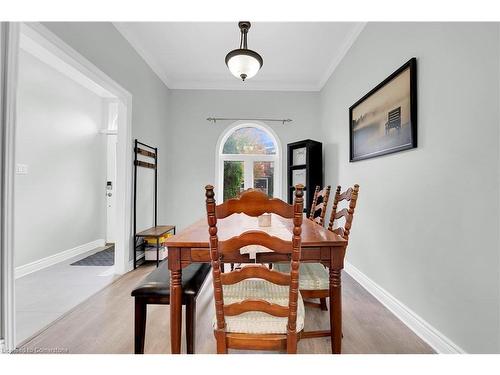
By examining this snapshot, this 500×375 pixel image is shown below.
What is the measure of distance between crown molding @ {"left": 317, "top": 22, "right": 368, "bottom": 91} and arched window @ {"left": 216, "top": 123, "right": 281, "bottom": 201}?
4.04 ft

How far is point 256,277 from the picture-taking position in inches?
40.9

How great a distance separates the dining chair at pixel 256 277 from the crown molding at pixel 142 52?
9.03 feet

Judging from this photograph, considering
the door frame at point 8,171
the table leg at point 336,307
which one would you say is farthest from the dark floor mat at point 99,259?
the table leg at point 336,307

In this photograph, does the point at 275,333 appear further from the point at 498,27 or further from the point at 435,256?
the point at 498,27

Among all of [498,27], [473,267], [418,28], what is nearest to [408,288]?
[473,267]

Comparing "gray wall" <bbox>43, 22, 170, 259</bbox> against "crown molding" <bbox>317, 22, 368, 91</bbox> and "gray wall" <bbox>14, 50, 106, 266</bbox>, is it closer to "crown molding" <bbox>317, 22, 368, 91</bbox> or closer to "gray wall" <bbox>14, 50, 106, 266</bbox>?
"gray wall" <bbox>14, 50, 106, 266</bbox>

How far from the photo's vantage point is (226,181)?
4.54 m

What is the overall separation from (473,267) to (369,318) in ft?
2.92

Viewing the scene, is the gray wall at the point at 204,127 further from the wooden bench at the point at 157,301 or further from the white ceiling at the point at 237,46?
the wooden bench at the point at 157,301

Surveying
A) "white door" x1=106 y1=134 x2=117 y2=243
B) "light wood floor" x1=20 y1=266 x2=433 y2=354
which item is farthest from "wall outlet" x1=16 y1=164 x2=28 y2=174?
"light wood floor" x1=20 y1=266 x2=433 y2=354

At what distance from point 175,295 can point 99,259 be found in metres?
2.86

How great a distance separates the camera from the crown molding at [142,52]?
2750 millimetres

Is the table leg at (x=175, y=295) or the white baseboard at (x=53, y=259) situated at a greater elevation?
the table leg at (x=175, y=295)

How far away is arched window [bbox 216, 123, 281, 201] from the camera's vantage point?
4480 millimetres
